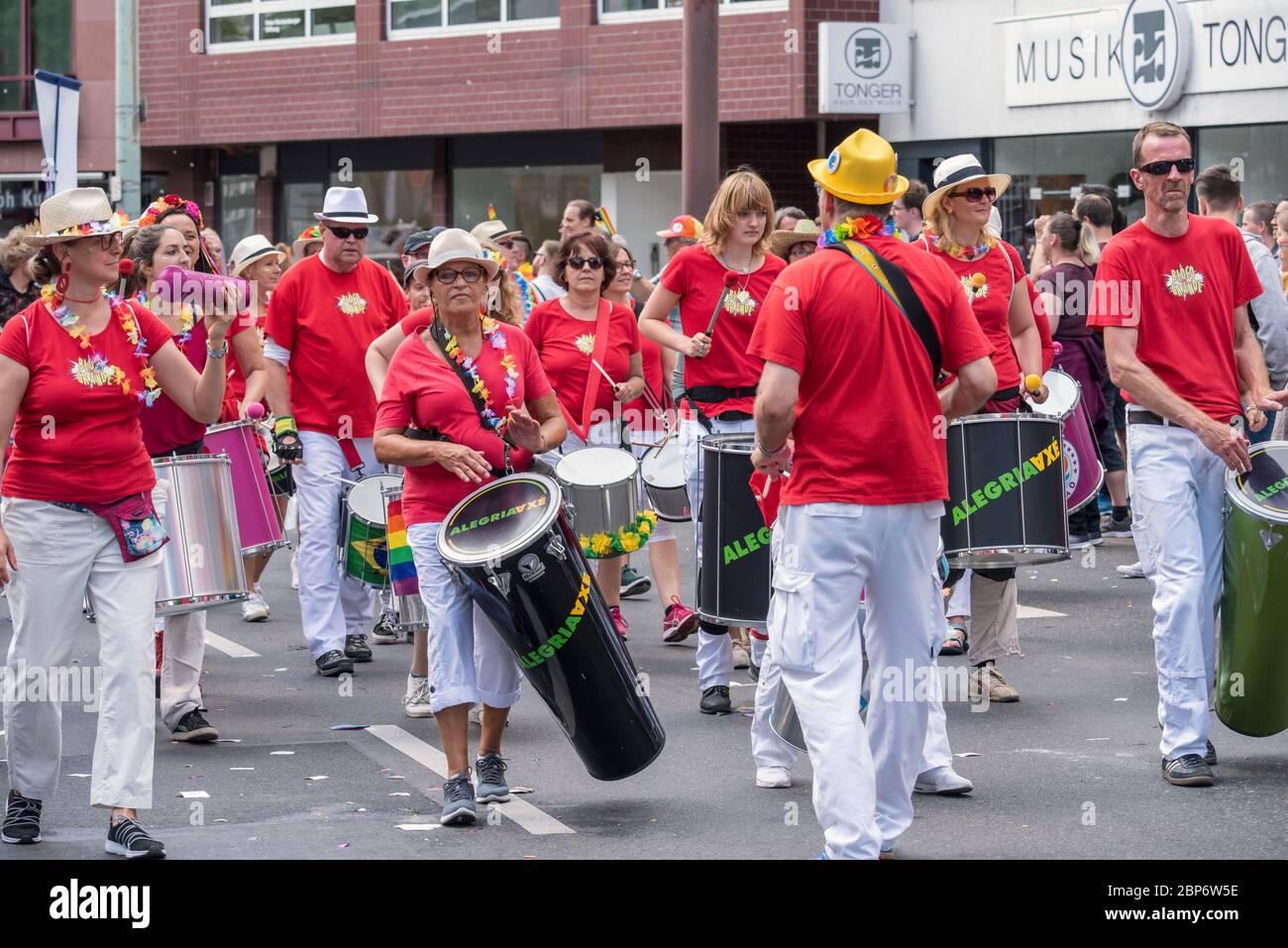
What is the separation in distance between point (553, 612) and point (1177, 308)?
250 cm

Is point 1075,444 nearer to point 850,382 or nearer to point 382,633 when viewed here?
point 382,633

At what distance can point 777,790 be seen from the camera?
7223 millimetres

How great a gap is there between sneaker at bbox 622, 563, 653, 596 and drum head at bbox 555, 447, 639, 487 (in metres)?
2.63

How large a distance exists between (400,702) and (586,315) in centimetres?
232

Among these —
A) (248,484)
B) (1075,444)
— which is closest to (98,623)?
(248,484)

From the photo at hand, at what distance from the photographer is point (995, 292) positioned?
841 centimetres

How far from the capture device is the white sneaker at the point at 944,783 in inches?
279

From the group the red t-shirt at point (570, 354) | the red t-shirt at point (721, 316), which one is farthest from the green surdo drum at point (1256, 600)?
the red t-shirt at point (570, 354)

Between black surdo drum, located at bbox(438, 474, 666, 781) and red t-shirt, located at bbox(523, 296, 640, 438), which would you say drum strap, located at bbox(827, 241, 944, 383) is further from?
red t-shirt, located at bbox(523, 296, 640, 438)

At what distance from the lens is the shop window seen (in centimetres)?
2834

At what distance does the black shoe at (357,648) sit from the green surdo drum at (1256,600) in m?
4.56

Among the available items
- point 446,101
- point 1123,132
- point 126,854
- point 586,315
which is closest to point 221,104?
point 446,101
